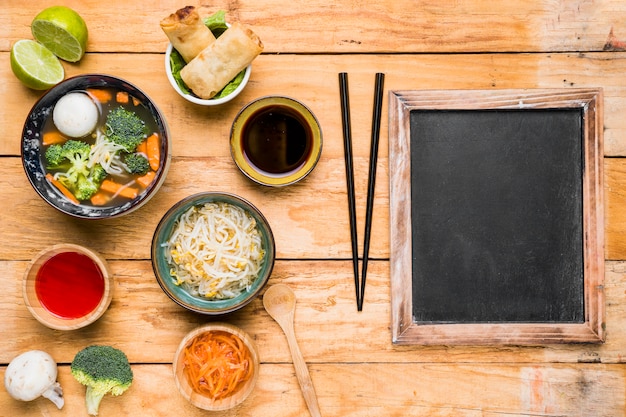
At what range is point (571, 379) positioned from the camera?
2.09 m

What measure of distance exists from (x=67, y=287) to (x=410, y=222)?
124cm

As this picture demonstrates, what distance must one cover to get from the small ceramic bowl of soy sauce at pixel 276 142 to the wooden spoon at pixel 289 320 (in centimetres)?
39

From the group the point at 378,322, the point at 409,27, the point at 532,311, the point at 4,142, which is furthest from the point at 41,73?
the point at 532,311

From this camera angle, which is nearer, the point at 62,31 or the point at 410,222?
the point at 62,31

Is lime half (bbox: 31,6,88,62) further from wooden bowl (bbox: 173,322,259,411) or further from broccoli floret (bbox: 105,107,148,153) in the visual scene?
wooden bowl (bbox: 173,322,259,411)

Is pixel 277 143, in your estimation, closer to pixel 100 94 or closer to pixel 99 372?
pixel 100 94

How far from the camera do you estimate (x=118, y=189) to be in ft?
6.41

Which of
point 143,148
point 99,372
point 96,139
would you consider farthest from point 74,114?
point 99,372

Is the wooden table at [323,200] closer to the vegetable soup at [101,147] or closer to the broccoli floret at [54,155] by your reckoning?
the vegetable soup at [101,147]

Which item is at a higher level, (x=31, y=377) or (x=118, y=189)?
(x=118, y=189)

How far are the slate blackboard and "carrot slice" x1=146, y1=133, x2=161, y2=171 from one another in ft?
2.95

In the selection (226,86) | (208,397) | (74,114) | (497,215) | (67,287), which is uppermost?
(226,86)

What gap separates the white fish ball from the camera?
6.22 ft

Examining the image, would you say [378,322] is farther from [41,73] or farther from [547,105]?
[41,73]
